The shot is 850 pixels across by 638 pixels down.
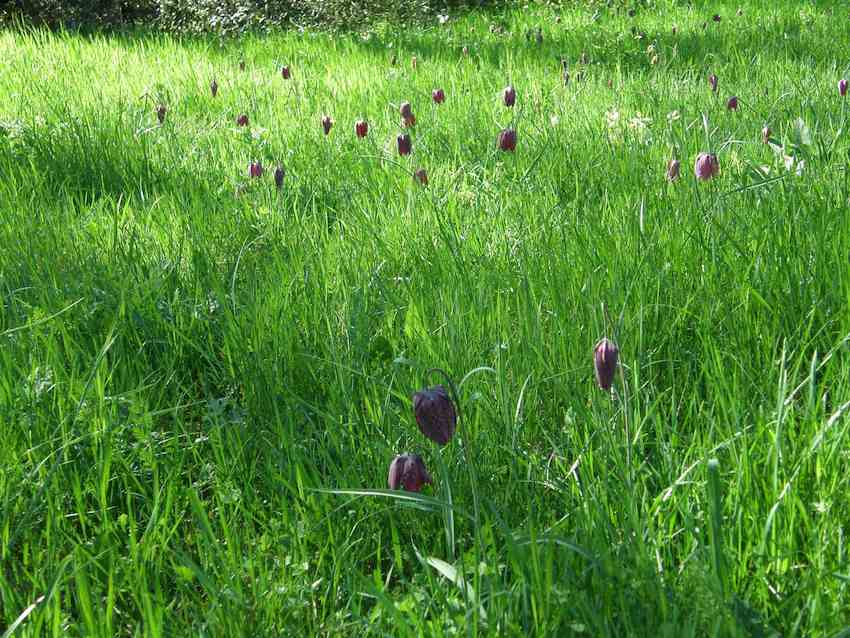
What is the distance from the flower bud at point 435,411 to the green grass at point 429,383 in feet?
0.13

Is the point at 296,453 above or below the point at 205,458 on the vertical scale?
above

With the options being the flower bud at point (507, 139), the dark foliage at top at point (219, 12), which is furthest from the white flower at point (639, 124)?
the dark foliage at top at point (219, 12)

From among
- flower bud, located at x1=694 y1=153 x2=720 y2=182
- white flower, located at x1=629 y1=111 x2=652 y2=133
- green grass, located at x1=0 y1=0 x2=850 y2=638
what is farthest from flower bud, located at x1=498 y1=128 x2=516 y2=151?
white flower, located at x1=629 y1=111 x2=652 y2=133

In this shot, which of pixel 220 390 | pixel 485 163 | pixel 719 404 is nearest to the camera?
pixel 719 404

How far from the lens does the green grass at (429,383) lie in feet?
3.52

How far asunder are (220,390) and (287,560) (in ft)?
2.32

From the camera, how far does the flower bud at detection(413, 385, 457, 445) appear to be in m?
1.02

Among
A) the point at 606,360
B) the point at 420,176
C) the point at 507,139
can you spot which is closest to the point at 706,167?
the point at 507,139

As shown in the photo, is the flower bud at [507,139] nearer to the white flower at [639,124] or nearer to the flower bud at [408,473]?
the white flower at [639,124]

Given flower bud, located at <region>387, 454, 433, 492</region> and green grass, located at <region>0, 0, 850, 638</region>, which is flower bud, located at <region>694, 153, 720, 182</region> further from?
flower bud, located at <region>387, 454, 433, 492</region>

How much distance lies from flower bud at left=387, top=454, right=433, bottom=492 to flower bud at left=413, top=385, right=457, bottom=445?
0.08 meters

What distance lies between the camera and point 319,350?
1813 millimetres

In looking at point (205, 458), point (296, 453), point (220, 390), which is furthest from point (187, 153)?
point (296, 453)

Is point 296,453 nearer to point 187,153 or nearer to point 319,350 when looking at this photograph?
point 319,350
